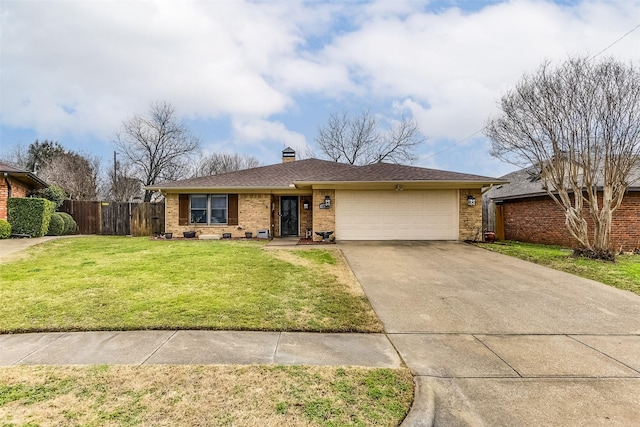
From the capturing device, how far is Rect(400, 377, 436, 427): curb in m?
2.50

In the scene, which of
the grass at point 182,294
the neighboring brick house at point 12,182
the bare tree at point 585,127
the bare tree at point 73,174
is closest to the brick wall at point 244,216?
the neighboring brick house at point 12,182

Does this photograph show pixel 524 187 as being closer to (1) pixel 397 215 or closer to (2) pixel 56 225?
(1) pixel 397 215

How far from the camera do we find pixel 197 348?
379 centimetres

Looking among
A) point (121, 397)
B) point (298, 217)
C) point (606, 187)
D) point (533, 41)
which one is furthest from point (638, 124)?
point (121, 397)

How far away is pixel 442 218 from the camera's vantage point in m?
13.7

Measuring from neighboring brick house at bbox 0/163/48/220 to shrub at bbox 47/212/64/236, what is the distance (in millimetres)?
1655

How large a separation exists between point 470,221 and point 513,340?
32.9 feet

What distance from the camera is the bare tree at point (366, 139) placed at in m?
30.2

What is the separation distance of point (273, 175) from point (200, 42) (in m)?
6.55

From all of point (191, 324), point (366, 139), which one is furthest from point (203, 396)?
point (366, 139)

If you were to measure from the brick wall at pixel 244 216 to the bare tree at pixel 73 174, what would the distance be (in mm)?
15406

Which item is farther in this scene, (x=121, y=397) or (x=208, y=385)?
(x=208, y=385)

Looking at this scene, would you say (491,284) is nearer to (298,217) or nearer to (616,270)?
(616,270)

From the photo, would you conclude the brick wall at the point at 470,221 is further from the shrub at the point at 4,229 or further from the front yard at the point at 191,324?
the shrub at the point at 4,229
